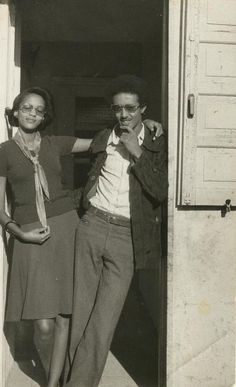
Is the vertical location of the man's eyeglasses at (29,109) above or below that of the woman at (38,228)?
above

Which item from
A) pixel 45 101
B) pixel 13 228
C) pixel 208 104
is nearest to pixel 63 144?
pixel 45 101

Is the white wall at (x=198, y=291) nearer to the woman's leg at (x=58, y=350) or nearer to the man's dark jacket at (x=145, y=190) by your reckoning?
the man's dark jacket at (x=145, y=190)

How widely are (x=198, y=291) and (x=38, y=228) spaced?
3.82ft

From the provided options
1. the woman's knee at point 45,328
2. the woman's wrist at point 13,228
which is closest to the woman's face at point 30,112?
the woman's wrist at point 13,228

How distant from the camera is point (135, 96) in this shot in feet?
10.7

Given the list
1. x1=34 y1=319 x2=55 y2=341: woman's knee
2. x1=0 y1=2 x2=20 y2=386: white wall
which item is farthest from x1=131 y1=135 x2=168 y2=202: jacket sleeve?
x1=34 y1=319 x2=55 y2=341: woman's knee

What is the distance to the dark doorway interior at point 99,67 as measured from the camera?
4680 mm

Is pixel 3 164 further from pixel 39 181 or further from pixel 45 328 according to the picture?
pixel 45 328

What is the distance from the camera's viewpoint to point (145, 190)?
3.25 meters

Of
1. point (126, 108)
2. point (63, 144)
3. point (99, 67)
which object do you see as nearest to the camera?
point (126, 108)

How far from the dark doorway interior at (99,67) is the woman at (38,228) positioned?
0.84 meters

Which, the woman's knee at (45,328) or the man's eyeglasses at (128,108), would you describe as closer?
the man's eyeglasses at (128,108)

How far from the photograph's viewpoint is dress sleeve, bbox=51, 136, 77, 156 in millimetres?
3494

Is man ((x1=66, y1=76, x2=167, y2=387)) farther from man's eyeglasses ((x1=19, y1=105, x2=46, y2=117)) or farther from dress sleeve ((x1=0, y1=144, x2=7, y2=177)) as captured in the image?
dress sleeve ((x1=0, y1=144, x2=7, y2=177))
